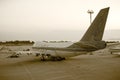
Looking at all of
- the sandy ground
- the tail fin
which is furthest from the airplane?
the sandy ground

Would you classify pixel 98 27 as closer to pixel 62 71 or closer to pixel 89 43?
pixel 89 43

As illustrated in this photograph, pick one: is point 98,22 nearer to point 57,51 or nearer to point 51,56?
point 57,51

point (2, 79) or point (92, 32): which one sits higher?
point (92, 32)

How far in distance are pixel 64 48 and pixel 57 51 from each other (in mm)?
1509

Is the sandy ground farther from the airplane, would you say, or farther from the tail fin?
the tail fin

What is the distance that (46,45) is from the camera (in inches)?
1437

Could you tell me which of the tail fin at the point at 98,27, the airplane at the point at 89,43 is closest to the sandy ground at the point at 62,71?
the airplane at the point at 89,43

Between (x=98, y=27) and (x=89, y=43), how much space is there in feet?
9.54

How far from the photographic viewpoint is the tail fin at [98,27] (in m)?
27.5

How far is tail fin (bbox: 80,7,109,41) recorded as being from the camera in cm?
2752

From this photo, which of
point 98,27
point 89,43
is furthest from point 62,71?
point 98,27

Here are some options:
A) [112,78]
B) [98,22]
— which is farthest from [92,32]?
[112,78]

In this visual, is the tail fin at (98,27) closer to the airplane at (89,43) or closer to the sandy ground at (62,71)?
the airplane at (89,43)

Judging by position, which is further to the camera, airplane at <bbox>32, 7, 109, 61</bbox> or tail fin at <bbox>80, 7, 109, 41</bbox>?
airplane at <bbox>32, 7, 109, 61</bbox>
